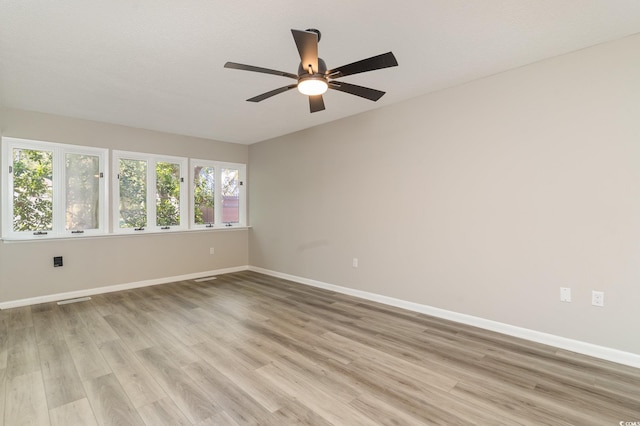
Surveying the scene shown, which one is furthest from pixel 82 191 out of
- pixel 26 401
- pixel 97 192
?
pixel 26 401

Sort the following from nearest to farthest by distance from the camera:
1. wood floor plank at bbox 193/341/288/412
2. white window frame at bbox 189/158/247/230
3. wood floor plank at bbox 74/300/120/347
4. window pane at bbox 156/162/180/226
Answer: wood floor plank at bbox 193/341/288/412 → wood floor plank at bbox 74/300/120/347 → window pane at bbox 156/162/180/226 → white window frame at bbox 189/158/247/230

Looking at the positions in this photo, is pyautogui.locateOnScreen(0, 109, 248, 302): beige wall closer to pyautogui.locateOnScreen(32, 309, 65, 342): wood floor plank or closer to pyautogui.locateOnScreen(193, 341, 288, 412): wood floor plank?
pyautogui.locateOnScreen(32, 309, 65, 342): wood floor plank

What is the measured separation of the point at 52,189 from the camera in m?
4.23

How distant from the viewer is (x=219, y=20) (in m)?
2.19

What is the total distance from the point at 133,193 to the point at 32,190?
117cm

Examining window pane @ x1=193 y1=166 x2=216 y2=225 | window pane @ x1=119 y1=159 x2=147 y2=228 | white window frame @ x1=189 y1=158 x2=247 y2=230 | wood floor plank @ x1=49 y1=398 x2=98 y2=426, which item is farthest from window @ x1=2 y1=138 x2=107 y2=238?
wood floor plank @ x1=49 y1=398 x2=98 y2=426

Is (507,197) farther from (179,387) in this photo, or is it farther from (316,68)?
(179,387)

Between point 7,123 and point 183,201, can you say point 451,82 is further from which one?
point 7,123

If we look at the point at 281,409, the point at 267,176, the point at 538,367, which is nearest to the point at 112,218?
the point at 267,176

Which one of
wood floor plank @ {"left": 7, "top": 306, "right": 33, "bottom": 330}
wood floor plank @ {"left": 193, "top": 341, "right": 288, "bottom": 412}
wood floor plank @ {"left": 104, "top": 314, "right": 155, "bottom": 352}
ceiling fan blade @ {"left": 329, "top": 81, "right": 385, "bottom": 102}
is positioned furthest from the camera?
wood floor plank @ {"left": 7, "top": 306, "right": 33, "bottom": 330}

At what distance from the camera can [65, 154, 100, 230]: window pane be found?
436 cm

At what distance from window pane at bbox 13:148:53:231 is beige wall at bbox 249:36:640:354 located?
12.6 feet

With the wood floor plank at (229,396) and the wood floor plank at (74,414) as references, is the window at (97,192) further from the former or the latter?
the wood floor plank at (229,396)

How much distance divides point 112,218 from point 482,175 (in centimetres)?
508
